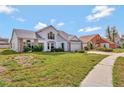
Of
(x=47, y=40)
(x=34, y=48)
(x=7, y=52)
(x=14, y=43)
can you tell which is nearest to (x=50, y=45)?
(x=47, y=40)

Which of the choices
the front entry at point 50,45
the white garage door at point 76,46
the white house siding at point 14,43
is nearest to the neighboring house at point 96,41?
the white garage door at point 76,46

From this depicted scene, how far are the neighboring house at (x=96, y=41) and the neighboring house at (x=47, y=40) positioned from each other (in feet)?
1.55

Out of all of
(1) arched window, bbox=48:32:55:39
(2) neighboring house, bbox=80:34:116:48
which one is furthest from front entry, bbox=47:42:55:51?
(2) neighboring house, bbox=80:34:116:48

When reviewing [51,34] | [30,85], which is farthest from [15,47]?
[30,85]

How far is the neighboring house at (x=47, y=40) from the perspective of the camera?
1145 centimetres

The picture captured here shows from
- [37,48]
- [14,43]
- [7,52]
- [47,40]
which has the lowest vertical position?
[7,52]

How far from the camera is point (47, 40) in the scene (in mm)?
12844

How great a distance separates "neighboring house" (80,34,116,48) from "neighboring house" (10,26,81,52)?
0.47m

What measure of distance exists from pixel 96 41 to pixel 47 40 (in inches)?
121

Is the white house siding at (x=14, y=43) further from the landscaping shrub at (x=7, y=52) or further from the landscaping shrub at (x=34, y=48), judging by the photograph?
the landscaping shrub at (x=34, y=48)

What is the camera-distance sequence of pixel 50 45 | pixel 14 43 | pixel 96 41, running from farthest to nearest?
pixel 50 45, pixel 14 43, pixel 96 41

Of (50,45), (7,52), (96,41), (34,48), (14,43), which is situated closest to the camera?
(7,52)

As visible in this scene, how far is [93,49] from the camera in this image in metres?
11.9

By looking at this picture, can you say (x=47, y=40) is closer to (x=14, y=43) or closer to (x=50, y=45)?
(x=50, y=45)
